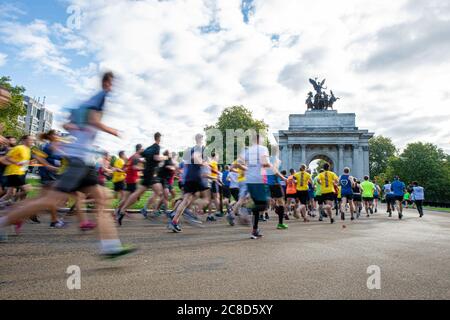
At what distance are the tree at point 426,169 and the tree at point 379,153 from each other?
22724mm

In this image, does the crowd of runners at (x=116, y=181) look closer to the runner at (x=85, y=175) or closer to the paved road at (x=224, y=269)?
the runner at (x=85, y=175)

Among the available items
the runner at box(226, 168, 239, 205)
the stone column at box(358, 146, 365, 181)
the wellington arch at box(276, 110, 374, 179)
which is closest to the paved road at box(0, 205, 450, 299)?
the runner at box(226, 168, 239, 205)

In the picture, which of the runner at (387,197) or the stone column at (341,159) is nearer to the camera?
the runner at (387,197)

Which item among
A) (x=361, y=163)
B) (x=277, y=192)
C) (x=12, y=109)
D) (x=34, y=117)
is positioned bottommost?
(x=277, y=192)

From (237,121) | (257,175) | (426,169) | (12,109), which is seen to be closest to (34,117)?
(12,109)

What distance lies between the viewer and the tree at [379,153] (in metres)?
106

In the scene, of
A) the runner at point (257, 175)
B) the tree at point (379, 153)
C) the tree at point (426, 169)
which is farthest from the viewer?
the tree at point (379, 153)

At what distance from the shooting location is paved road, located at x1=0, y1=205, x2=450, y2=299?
331cm

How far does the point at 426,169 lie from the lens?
2884 inches

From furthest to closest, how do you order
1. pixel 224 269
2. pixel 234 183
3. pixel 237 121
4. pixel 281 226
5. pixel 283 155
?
1. pixel 237 121
2. pixel 283 155
3. pixel 234 183
4. pixel 281 226
5. pixel 224 269

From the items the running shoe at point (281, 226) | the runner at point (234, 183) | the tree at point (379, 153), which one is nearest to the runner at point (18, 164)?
the running shoe at point (281, 226)

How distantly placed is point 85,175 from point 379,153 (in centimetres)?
11506

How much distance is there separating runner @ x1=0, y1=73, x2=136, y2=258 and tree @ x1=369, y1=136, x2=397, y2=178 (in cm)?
11319

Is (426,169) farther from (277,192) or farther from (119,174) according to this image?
(119,174)
